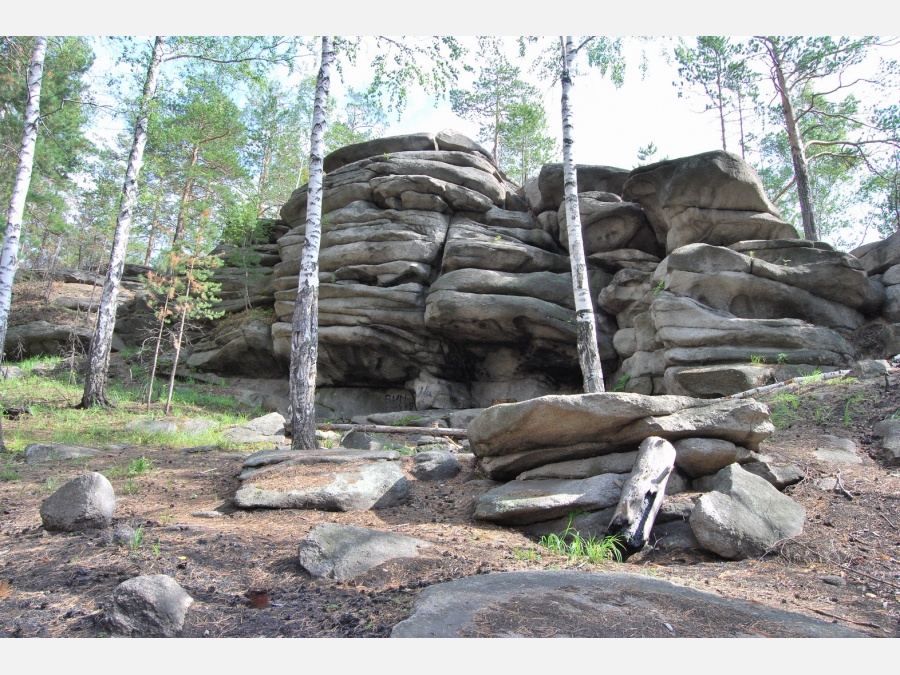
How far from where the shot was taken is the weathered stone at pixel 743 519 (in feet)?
16.7

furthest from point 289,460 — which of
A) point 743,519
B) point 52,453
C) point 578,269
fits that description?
point 578,269

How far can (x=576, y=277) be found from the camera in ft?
39.9

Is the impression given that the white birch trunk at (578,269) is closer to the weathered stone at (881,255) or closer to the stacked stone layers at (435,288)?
the stacked stone layers at (435,288)

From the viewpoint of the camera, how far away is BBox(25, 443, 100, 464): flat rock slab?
8.30 meters

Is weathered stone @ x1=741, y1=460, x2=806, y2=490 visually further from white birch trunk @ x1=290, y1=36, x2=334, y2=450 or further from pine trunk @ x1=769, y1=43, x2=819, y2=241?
pine trunk @ x1=769, y1=43, x2=819, y2=241

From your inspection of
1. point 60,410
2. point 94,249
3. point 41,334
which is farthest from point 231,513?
point 94,249

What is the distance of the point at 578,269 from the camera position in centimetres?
1219

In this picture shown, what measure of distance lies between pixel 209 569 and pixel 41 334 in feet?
76.6

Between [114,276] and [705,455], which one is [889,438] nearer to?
[705,455]

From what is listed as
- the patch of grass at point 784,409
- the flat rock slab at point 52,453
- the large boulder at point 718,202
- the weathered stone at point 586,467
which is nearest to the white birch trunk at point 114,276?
the flat rock slab at point 52,453

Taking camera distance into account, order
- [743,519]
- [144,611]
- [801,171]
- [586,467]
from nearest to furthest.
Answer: [144,611] → [743,519] → [586,467] → [801,171]

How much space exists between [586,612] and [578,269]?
32.0 ft

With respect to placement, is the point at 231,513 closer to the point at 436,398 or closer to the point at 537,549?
the point at 537,549

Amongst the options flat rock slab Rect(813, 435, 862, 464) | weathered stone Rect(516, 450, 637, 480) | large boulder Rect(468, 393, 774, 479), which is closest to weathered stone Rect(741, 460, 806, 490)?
large boulder Rect(468, 393, 774, 479)
